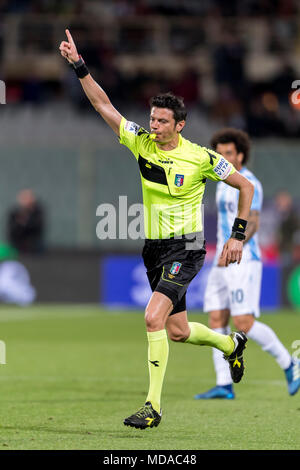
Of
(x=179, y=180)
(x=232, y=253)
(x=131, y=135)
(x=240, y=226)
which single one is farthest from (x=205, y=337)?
(x=131, y=135)

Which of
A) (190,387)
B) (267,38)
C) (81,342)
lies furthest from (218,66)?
(190,387)

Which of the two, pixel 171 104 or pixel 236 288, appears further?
pixel 236 288

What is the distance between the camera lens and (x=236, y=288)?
8.60 metres

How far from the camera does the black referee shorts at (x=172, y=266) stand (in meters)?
6.96

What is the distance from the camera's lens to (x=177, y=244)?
280 inches

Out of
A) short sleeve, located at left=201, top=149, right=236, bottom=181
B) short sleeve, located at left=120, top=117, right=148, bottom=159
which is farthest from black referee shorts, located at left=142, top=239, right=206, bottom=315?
short sleeve, located at left=120, top=117, right=148, bottom=159

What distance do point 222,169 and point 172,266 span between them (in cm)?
80

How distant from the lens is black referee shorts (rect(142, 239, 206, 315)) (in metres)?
6.96

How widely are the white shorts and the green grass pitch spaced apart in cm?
80

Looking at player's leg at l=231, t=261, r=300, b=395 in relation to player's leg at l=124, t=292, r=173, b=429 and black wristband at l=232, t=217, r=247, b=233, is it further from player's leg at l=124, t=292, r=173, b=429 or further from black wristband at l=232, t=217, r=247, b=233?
player's leg at l=124, t=292, r=173, b=429

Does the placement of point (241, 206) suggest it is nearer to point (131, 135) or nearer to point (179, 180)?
point (179, 180)

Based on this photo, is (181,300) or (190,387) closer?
(181,300)

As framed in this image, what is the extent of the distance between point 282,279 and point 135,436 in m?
12.2
